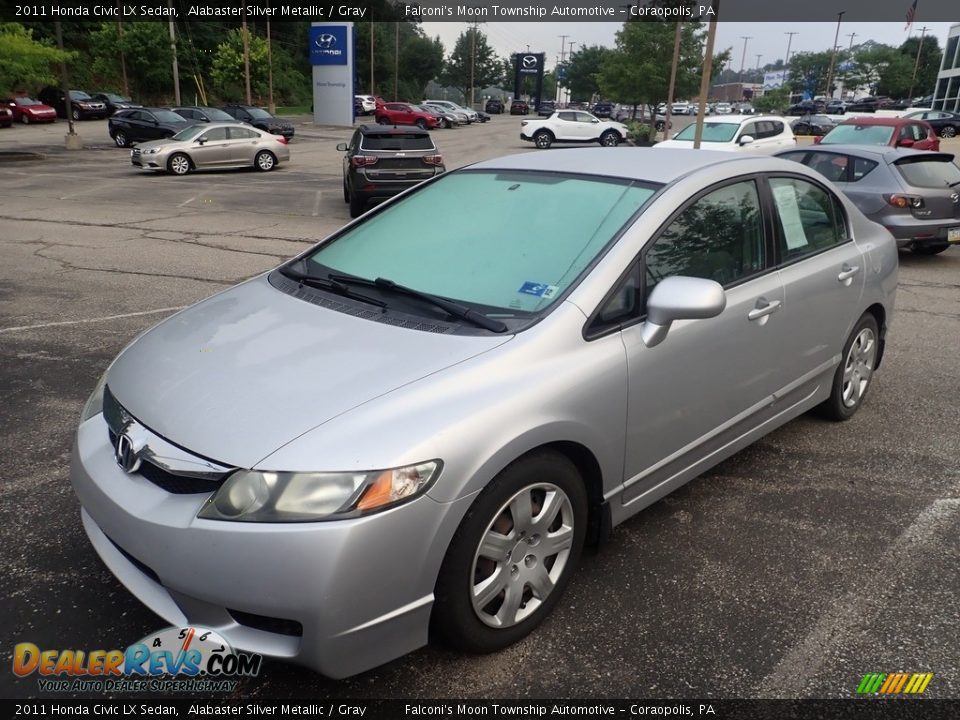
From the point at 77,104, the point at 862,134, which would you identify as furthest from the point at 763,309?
the point at 77,104

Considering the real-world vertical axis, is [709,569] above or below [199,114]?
below

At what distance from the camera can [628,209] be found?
308 centimetres

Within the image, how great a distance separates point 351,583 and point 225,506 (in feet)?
1.38

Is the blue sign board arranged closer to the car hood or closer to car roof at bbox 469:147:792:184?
car roof at bbox 469:147:792:184

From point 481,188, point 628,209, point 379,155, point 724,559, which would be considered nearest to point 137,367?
point 481,188

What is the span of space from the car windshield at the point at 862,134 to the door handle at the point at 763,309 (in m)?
13.4

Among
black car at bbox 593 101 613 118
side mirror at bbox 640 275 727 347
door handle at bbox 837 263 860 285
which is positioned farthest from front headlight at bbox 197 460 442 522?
black car at bbox 593 101 613 118

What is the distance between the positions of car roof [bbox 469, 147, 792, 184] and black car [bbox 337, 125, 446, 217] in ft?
32.9

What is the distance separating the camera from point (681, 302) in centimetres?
271

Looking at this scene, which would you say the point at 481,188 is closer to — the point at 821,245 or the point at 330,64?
the point at 821,245

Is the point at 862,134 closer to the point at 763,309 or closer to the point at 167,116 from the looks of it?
the point at 763,309

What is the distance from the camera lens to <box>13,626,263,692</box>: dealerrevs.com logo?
240cm

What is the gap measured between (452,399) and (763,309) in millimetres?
1782

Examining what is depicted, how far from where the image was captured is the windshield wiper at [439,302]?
2699 millimetres
